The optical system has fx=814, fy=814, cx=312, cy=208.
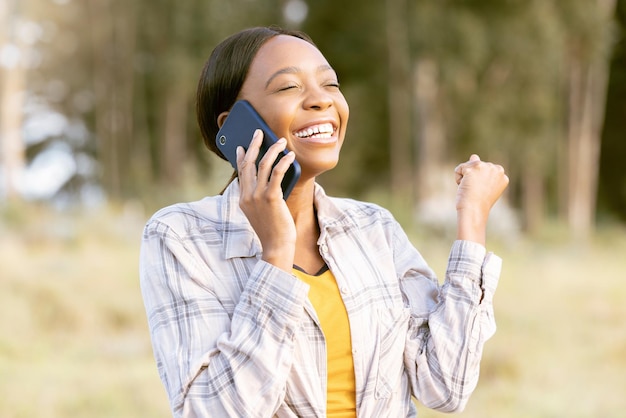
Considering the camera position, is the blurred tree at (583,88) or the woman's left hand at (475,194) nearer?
the woman's left hand at (475,194)

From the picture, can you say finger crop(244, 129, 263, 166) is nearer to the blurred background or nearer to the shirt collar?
the shirt collar

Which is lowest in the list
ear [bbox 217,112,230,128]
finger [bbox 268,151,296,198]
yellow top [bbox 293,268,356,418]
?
yellow top [bbox 293,268,356,418]

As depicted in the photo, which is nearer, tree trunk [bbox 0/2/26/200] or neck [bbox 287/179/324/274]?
neck [bbox 287/179/324/274]

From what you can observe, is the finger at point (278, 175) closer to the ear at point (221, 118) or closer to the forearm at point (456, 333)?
the ear at point (221, 118)

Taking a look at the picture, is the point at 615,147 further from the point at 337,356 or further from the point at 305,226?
the point at 337,356

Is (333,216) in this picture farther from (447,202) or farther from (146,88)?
(146,88)

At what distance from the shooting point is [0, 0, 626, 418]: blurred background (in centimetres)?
662

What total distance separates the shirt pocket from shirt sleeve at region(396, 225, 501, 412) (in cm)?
4

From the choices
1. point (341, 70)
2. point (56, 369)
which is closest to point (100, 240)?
point (56, 369)

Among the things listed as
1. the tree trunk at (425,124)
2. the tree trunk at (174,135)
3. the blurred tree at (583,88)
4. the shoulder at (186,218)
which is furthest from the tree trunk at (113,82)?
the shoulder at (186,218)

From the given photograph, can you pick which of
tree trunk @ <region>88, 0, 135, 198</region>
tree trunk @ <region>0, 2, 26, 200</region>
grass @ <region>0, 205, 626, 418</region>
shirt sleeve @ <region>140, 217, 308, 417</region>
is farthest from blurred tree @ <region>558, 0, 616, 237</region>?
shirt sleeve @ <region>140, 217, 308, 417</region>

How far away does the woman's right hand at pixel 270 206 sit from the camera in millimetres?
1797

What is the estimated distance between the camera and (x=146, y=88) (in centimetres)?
3097

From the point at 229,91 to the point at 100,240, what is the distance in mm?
10273
